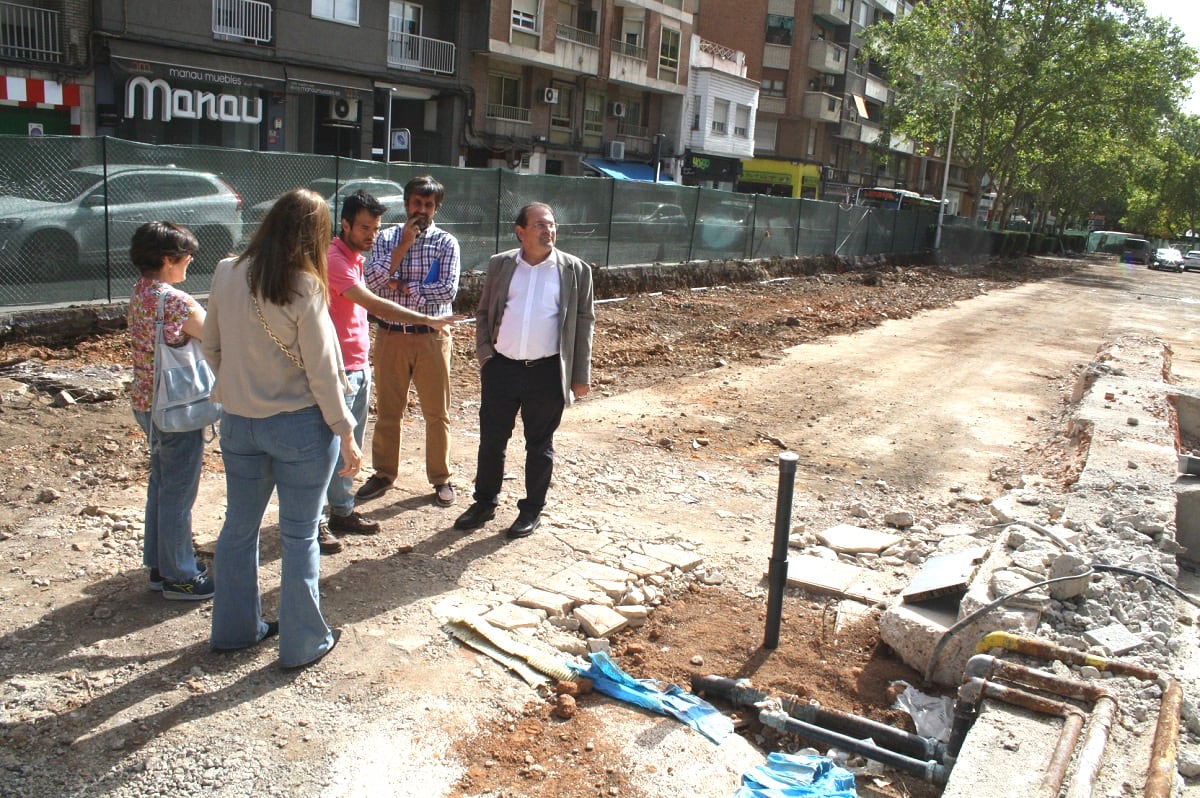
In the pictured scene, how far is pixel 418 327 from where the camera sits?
5570mm

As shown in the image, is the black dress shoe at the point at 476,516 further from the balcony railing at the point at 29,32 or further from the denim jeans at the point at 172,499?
the balcony railing at the point at 29,32

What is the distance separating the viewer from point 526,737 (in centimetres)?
357

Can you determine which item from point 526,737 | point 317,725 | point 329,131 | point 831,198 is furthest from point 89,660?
point 831,198

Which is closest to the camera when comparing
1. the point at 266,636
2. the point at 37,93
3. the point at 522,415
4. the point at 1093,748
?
the point at 1093,748

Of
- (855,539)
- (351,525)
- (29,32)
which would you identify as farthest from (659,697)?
(29,32)

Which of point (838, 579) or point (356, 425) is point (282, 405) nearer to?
point (356, 425)

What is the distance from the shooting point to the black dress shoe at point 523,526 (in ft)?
17.7

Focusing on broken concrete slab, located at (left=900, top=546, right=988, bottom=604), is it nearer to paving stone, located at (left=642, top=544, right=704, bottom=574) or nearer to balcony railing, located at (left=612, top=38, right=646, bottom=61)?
paving stone, located at (left=642, top=544, right=704, bottom=574)

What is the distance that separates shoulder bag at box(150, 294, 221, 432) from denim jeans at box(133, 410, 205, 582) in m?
0.11

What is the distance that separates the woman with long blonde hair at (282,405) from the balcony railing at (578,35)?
33627mm

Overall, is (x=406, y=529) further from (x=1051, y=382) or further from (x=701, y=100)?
(x=701, y=100)

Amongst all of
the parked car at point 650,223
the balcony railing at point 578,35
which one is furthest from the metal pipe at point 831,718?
the balcony railing at point 578,35

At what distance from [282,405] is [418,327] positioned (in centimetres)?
207

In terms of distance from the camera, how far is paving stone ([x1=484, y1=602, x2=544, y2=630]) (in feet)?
14.1
